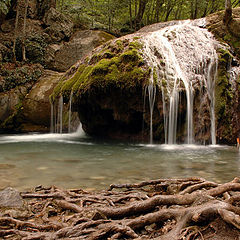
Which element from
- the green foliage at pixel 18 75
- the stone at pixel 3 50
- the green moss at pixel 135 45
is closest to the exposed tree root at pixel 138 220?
the green moss at pixel 135 45

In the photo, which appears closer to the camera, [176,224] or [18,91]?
[176,224]

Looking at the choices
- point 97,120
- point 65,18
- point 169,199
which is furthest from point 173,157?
point 65,18

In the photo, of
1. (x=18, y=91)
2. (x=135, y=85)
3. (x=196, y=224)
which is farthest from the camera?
(x=18, y=91)

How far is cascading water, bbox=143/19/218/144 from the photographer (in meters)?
10.0

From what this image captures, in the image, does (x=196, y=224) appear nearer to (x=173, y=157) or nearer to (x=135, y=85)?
(x=173, y=157)

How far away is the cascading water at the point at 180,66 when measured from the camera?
32.8ft

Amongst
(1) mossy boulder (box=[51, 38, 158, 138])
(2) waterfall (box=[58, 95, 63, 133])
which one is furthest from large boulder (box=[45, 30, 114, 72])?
(1) mossy boulder (box=[51, 38, 158, 138])

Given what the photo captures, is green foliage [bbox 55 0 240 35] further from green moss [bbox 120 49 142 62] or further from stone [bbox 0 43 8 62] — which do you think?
green moss [bbox 120 49 142 62]

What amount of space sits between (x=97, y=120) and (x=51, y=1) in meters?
17.5

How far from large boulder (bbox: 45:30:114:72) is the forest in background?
2.80 meters

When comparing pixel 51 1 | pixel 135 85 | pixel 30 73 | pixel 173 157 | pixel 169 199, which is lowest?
pixel 173 157

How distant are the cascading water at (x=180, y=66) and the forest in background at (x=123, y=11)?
443 inches

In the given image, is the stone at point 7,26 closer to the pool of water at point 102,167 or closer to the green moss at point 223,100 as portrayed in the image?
the pool of water at point 102,167

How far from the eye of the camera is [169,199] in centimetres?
252
